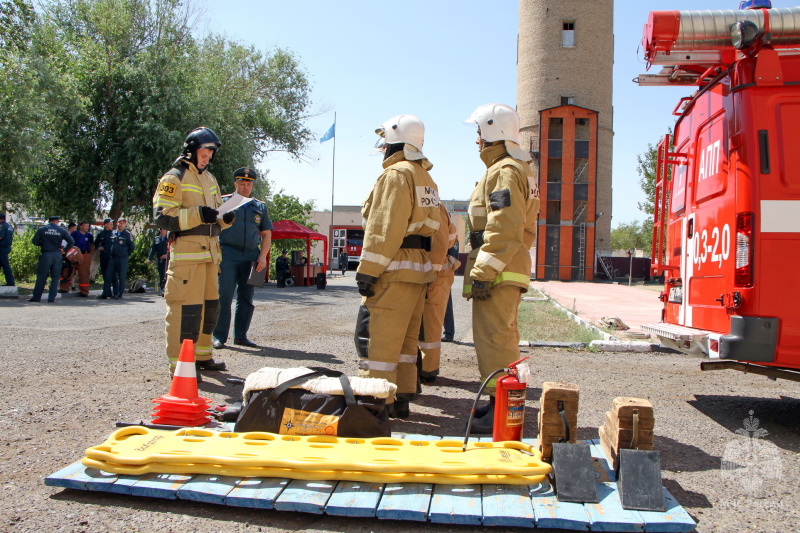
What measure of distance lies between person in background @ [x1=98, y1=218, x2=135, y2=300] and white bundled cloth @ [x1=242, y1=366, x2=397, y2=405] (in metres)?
13.0

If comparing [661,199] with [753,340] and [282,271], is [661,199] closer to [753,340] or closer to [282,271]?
[753,340]

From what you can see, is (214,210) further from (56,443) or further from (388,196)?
(56,443)

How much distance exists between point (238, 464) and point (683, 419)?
12.2 ft

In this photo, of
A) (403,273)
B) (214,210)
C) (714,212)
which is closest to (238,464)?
(403,273)

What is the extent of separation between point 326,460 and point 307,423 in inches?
23.8

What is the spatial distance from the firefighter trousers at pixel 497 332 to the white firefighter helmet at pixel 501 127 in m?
1.05

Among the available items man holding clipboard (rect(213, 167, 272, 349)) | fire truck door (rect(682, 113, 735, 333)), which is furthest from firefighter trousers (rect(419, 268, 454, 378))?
man holding clipboard (rect(213, 167, 272, 349))

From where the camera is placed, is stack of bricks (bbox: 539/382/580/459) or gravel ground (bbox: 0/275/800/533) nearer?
gravel ground (bbox: 0/275/800/533)

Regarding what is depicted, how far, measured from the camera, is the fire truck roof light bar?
4805mm

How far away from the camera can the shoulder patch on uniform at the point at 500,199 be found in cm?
442

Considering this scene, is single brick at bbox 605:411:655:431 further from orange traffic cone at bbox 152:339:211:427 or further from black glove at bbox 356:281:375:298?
orange traffic cone at bbox 152:339:211:427

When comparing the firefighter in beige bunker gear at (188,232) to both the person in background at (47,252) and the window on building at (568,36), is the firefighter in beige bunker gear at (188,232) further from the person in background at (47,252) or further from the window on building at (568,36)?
the window on building at (568,36)

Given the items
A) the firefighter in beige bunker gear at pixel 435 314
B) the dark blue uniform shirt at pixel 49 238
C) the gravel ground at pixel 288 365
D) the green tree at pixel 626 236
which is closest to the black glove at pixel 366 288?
the gravel ground at pixel 288 365

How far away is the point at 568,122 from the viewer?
45.2 metres
